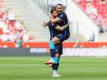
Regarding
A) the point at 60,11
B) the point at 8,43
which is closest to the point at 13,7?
the point at 8,43

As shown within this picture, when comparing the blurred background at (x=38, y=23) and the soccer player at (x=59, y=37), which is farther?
the blurred background at (x=38, y=23)

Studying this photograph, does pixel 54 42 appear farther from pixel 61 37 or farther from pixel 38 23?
pixel 38 23

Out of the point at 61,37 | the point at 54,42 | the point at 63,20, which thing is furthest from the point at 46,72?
the point at 63,20

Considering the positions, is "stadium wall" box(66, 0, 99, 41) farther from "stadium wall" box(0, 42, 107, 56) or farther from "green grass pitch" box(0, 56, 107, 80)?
"green grass pitch" box(0, 56, 107, 80)

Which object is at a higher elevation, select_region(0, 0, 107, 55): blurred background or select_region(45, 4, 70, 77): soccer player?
select_region(45, 4, 70, 77): soccer player

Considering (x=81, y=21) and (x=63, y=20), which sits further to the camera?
(x=81, y=21)

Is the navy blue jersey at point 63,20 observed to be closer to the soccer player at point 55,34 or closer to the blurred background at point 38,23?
the soccer player at point 55,34

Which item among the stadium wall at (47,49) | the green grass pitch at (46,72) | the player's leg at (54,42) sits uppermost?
the player's leg at (54,42)

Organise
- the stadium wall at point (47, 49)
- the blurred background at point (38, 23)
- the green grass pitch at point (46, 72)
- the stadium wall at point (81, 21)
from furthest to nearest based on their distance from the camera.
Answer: the stadium wall at point (81, 21) → the blurred background at point (38, 23) → the stadium wall at point (47, 49) → the green grass pitch at point (46, 72)

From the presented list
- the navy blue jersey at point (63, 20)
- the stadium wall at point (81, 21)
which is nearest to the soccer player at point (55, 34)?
the navy blue jersey at point (63, 20)

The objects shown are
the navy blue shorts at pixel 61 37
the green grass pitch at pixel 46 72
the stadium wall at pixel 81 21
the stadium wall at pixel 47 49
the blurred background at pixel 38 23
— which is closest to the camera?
the green grass pitch at pixel 46 72

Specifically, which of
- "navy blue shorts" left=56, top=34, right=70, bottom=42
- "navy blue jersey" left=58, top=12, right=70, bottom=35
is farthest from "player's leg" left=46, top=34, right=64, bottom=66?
"navy blue jersey" left=58, top=12, right=70, bottom=35

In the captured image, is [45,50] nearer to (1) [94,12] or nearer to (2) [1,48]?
(2) [1,48]

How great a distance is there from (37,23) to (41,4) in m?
2.12
